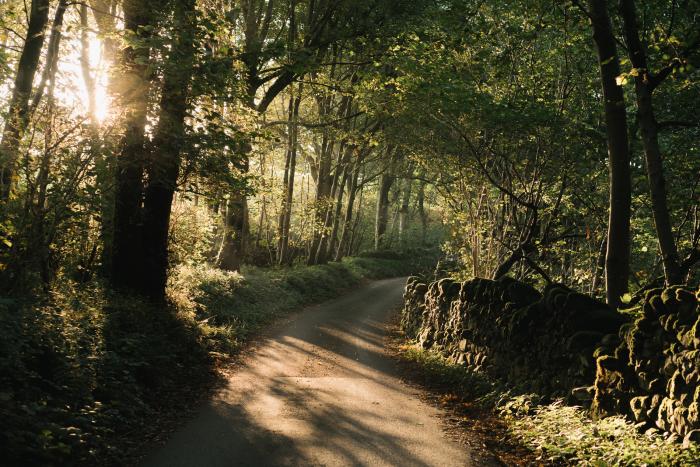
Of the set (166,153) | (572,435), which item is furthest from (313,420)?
(166,153)

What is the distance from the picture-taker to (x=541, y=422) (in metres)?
7.02

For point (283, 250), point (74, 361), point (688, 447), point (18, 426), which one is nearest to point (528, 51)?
point (688, 447)

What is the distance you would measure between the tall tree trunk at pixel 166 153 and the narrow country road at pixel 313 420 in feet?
8.99

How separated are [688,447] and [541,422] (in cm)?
228

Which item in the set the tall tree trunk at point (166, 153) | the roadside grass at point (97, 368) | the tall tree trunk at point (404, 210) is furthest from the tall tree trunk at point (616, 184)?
the tall tree trunk at point (404, 210)

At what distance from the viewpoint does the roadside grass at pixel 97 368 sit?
5.27 meters

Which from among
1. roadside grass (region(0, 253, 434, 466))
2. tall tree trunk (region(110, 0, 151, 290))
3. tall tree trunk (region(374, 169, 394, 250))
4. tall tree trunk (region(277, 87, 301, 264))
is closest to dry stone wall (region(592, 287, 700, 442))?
roadside grass (region(0, 253, 434, 466))

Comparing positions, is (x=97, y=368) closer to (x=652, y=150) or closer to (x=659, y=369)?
(x=659, y=369)

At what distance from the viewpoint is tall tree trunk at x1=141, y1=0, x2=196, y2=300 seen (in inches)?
354

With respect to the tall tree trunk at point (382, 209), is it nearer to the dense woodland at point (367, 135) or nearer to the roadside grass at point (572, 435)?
the dense woodland at point (367, 135)

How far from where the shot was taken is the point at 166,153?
10.1 m

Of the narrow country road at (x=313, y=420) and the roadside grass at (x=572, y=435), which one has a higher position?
Result: the roadside grass at (x=572, y=435)

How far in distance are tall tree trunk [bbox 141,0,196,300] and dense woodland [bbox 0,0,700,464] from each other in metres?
0.04

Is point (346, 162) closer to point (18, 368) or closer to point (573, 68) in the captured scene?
point (573, 68)
